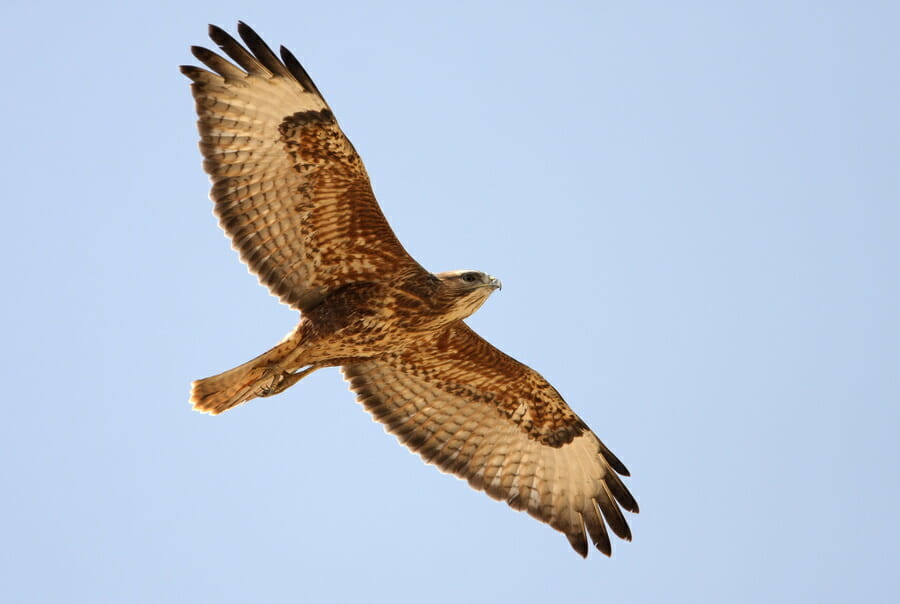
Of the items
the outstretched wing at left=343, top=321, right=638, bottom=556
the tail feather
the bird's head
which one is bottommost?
the tail feather

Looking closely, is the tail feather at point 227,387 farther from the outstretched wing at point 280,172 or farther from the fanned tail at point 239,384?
the outstretched wing at point 280,172

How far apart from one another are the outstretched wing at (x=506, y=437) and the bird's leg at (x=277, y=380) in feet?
4.07

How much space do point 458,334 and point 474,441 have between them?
136 cm

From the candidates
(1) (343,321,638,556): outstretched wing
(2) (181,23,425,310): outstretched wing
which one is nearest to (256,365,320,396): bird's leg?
(2) (181,23,425,310): outstretched wing

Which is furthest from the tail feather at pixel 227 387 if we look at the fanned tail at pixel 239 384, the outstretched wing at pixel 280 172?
the outstretched wing at pixel 280 172

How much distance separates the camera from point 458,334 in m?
12.7

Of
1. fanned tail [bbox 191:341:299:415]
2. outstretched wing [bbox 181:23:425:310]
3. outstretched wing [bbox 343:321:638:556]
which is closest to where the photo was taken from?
outstretched wing [bbox 181:23:425:310]

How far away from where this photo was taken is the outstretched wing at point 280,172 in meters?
11.3

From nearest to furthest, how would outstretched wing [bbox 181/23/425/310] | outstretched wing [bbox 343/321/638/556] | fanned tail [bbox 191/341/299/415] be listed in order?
outstretched wing [bbox 181/23/425/310] → fanned tail [bbox 191/341/299/415] → outstretched wing [bbox 343/321/638/556]

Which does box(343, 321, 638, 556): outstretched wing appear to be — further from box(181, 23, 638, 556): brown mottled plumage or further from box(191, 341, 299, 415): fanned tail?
box(191, 341, 299, 415): fanned tail

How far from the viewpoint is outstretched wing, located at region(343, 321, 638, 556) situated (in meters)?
13.3

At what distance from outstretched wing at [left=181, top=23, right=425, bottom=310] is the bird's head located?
322 millimetres

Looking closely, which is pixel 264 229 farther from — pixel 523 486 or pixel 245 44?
pixel 523 486

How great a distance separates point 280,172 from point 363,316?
1567 mm
